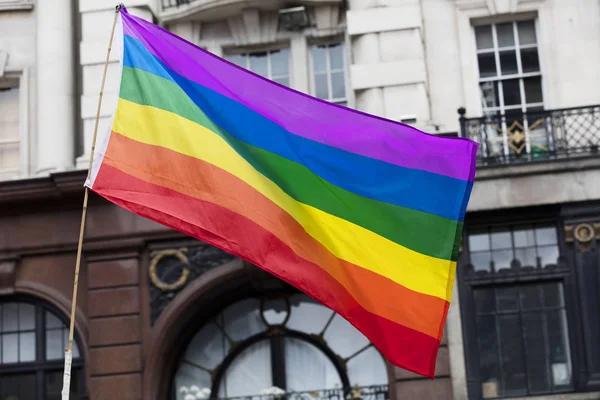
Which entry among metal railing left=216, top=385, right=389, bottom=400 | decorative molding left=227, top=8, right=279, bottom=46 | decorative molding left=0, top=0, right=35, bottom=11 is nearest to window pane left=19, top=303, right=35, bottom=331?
metal railing left=216, top=385, right=389, bottom=400

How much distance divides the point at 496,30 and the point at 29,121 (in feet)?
24.9

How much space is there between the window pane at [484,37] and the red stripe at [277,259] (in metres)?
8.44

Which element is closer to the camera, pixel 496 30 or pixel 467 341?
pixel 467 341

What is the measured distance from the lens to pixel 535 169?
16828mm

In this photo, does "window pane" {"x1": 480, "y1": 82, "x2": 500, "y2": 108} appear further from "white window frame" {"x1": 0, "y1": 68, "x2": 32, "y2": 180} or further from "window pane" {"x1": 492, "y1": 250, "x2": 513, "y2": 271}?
"white window frame" {"x1": 0, "y1": 68, "x2": 32, "y2": 180}

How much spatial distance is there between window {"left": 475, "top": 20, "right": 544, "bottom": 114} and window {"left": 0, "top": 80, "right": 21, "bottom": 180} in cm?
747

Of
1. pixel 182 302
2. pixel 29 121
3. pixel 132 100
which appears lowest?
pixel 182 302

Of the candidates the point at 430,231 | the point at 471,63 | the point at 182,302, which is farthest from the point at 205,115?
the point at 471,63

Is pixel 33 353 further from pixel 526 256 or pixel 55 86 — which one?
pixel 526 256

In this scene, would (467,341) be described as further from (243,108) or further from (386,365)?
(243,108)

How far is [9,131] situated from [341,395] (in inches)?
268

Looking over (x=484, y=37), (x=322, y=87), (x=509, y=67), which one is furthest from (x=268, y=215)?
(x=484, y=37)

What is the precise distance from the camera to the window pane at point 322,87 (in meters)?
18.5

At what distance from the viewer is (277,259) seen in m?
10.8
